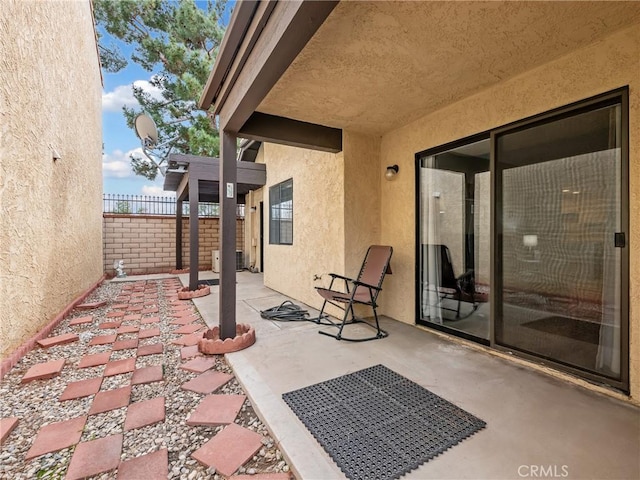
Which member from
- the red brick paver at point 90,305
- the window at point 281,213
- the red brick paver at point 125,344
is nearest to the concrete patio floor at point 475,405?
the red brick paver at point 125,344

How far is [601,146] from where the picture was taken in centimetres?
217

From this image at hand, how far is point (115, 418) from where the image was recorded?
1929 millimetres

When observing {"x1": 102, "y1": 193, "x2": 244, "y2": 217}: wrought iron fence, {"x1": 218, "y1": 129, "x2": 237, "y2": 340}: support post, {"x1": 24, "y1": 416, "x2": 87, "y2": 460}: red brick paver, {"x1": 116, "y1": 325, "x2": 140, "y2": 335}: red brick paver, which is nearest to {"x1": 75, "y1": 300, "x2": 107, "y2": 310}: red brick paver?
{"x1": 116, "y1": 325, "x2": 140, "y2": 335}: red brick paver

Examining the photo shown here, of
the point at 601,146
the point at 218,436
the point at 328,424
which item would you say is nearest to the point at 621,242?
the point at 601,146

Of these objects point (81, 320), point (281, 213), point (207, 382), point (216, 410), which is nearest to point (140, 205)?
point (281, 213)

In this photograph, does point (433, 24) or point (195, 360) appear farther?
point (195, 360)

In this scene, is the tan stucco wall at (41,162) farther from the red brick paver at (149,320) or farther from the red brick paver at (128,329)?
the red brick paver at (149,320)

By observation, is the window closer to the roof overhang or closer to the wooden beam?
the roof overhang

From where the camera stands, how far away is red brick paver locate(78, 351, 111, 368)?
2.72 meters

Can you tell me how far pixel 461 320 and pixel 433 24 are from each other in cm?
286

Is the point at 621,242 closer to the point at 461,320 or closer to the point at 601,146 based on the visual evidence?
the point at 601,146

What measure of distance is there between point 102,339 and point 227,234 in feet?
6.56

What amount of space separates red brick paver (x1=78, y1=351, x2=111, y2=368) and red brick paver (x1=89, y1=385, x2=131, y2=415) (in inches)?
25.9

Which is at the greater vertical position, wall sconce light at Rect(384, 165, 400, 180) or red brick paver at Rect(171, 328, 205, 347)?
wall sconce light at Rect(384, 165, 400, 180)
